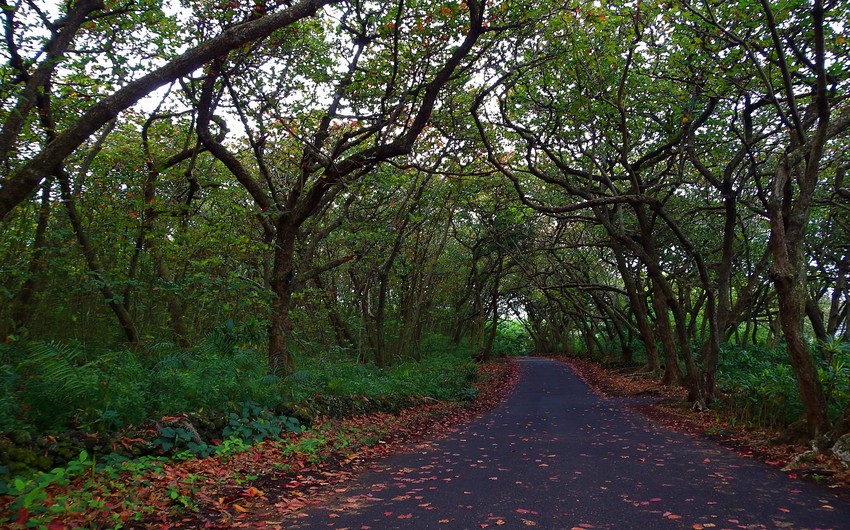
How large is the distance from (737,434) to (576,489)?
4.87 meters

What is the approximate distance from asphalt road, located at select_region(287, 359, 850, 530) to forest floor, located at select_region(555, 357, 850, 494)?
10.3 inches

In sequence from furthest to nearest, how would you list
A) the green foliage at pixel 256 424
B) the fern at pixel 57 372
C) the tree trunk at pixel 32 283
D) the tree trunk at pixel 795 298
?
the tree trunk at pixel 795 298
the green foliage at pixel 256 424
the tree trunk at pixel 32 283
the fern at pixel 57 372

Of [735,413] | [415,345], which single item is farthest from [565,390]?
[735,413]

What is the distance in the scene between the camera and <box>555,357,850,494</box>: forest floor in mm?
6152

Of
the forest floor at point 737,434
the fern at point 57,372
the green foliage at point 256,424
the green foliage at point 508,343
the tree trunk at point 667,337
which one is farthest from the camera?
the green foliage at point 508,343

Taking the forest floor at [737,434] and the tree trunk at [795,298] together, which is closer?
the forest floor at [737,434]

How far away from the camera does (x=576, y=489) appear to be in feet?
18.6

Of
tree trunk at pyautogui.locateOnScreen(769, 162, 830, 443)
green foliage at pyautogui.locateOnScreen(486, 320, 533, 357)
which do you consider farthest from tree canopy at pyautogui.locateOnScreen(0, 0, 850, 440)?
green foliage at pyautogui.locateOnScreen(486, 320, 533, 357)

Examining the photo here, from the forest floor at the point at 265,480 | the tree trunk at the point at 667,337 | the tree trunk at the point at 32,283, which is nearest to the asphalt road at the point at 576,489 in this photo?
the forest floor at the point at 265,480

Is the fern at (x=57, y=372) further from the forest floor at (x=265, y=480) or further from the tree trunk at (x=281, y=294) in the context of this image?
the tree trunk at (x=281, y=294)

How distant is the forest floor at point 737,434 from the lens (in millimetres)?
6152

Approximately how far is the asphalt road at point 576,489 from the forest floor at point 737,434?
0.86 ft

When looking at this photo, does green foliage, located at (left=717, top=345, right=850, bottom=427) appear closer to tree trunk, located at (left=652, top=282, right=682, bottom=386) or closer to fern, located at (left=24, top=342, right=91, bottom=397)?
tree trunk, located at (left=652, top=282, right=682, bottom=386)

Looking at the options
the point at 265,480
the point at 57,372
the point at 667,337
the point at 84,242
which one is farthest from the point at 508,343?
the point at 57,372
